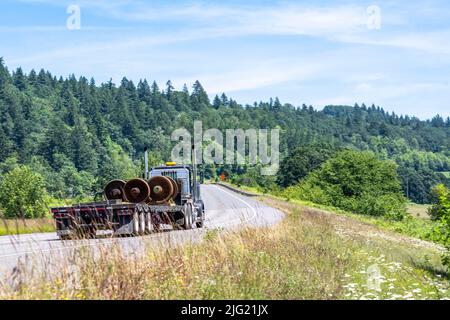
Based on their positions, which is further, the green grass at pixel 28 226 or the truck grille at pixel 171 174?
the truck grille at pixel 171 174

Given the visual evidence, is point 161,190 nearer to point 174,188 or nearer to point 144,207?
point 174,188

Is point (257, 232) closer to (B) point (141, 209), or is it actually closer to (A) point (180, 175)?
(B) point (141, 209)

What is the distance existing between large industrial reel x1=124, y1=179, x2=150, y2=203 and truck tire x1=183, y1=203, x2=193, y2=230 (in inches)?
95.9

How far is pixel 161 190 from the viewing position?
29516mm

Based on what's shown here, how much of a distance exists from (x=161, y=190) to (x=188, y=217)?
1968mm

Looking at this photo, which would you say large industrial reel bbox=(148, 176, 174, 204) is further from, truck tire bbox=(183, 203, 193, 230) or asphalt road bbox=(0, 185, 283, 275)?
asphalt road bbox=(0, 185, 283, 275)

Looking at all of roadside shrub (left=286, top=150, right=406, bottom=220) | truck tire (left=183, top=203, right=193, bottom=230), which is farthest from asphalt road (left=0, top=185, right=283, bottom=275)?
roadside shrub (left=286, top=150, right=406, bottom=220)

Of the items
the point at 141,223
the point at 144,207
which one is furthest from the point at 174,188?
the point at 141,223

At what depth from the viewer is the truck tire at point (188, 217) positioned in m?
30.1

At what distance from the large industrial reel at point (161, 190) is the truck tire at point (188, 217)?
1188 millimetres

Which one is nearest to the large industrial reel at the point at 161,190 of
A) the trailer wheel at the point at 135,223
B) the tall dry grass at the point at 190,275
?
the trailer wheel at the point at 135,223

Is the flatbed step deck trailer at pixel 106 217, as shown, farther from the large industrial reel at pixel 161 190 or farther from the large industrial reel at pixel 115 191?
the large industrial reel at pixel 161 190

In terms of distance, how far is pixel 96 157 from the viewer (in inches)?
7515
